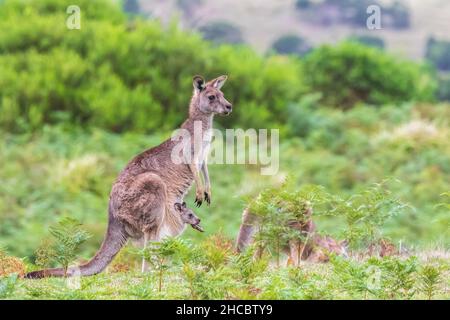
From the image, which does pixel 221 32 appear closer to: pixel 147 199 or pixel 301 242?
pixel 301 242

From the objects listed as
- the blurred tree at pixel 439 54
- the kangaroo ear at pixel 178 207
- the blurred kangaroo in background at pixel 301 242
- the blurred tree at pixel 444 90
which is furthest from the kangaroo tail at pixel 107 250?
the blurred tree at pixel 439 54

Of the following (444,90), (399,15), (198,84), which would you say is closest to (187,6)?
(399,15)

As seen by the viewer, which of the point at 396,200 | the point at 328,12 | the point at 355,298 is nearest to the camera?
the point at 355,298

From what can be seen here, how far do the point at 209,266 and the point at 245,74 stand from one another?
1783cm

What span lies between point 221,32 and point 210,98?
35.4 metres

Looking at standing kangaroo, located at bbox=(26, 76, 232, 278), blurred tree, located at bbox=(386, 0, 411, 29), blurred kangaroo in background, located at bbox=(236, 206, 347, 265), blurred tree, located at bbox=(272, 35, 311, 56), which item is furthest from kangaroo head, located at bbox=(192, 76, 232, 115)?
blurred tree, located at bbox=(386, 0, 411, 29)

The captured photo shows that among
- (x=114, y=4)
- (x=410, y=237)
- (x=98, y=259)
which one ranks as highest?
(x=114, y=4)

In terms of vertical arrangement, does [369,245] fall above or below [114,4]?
below

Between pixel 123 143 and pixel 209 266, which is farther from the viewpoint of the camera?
pixel 123 143

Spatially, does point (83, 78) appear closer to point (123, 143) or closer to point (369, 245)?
point (123, 143)

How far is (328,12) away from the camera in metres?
47.9

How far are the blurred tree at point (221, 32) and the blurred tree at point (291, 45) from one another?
1.76 meters

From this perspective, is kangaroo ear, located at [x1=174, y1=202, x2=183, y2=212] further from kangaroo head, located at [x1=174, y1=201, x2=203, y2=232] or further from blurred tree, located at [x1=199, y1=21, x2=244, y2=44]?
blurred tree, located at [x1=199, y1=21, x2=244, y2=44]
